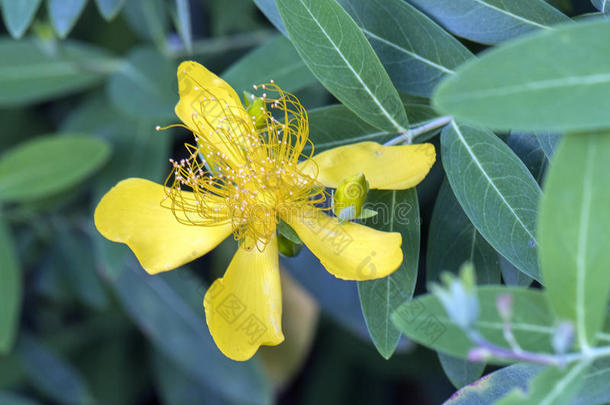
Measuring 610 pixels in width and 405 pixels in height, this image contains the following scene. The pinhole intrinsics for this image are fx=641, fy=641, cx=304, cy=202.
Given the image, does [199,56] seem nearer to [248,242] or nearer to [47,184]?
[47,184]

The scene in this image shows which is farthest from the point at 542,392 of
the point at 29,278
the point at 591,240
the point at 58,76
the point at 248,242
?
the point at 29,278

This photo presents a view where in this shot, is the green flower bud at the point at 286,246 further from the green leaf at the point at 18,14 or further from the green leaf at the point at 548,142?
the green leaf at the point at 18,14

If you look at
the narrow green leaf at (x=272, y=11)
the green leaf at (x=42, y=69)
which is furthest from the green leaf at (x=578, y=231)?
the green leaf at (x=42, y=69)

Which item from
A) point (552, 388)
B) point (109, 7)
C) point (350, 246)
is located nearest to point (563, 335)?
point (552, 388)

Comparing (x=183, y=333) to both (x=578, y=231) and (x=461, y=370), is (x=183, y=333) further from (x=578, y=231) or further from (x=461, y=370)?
(x=578, y=231)

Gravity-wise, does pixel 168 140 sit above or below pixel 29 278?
above

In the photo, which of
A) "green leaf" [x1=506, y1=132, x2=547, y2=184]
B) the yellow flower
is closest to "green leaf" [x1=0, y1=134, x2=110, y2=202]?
the yellow flower
